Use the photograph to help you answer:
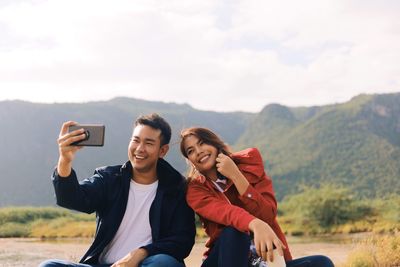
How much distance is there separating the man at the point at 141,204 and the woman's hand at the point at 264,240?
0.52m

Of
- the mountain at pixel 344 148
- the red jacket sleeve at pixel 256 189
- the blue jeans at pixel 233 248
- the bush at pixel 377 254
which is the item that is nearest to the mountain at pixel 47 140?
the mountain at pixel 344 148

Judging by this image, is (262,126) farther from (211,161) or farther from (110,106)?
(211,161)

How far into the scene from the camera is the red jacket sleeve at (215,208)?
3.20 metres

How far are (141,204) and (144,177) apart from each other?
180 millimetres

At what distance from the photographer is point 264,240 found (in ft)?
10.3

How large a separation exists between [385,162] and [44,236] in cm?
3603

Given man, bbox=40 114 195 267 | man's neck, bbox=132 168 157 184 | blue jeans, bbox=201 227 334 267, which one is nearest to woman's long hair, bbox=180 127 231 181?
man, bbox=40 114 195 267

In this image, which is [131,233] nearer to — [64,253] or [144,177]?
[144,177]

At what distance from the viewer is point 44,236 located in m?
14.5

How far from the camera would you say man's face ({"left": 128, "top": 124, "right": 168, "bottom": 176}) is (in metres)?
3.54

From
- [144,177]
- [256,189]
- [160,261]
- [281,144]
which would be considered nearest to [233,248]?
[160,261]

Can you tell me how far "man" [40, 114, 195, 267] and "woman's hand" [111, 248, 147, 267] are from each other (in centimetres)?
6

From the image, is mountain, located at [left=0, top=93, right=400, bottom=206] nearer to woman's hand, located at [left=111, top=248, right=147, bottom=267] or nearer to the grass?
the grass

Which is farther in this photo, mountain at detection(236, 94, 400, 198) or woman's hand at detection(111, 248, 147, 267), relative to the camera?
mountain at detection(236, 94, 400, 198)
